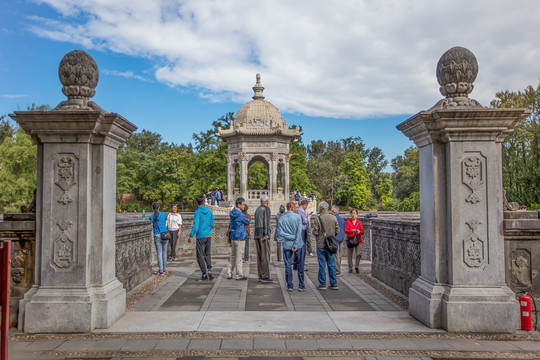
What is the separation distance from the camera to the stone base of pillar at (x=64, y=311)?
5.60m

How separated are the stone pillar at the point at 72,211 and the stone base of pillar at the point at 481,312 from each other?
14.8 feet

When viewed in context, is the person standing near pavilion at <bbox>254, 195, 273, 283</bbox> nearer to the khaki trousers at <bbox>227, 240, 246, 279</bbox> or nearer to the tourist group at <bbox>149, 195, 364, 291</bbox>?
the tourist group at <bbox>149, 195, 364, 291</bbox>

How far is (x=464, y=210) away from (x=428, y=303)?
1.34 metres

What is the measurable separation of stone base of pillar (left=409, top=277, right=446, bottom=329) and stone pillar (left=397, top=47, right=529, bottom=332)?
0.04 feet

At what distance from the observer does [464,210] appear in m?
5.84

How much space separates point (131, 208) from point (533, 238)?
48758mm

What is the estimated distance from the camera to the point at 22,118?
5785mm

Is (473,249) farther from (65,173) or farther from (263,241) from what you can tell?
(65,173)

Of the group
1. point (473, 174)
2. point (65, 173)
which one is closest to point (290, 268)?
point (473, 174)

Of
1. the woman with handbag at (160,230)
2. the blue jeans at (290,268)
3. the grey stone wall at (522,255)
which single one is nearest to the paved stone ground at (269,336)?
the grey stone wall at (522,255)

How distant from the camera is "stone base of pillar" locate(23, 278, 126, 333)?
5598 millimetres

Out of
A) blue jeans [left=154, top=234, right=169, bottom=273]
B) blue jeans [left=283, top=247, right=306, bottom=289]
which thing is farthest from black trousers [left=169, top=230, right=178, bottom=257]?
blue jeans [left=283, top=247, right=306, bottom=289]

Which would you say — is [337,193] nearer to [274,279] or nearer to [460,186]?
[274,279]

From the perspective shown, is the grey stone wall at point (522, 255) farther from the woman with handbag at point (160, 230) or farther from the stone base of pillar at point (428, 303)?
the woman with handbag at point (160, 230)
